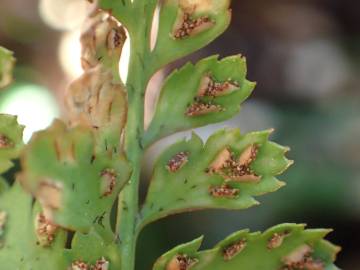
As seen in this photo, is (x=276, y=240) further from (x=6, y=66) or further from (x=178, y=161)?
(x=6, y=66)

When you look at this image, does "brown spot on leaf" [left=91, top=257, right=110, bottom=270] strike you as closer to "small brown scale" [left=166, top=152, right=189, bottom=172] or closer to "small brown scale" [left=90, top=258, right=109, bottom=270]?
"small brown scale" [left=90, top=258, right=109, bottom=270]

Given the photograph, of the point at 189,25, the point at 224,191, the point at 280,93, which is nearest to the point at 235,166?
the point at 224,191

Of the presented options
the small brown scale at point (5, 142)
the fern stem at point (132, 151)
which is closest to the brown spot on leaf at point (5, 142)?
the small brown scale at point (5, 142)

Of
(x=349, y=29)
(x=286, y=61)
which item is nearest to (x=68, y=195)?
(x=286, y=61)

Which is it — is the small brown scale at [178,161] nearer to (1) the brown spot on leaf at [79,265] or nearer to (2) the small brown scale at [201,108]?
(2) the small brown scale at [201,108]

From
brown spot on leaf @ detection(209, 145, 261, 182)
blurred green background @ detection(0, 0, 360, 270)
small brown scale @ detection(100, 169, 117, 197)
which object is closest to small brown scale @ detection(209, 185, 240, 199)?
brown spot on leaf @ detection(209, 145, 261, 182)

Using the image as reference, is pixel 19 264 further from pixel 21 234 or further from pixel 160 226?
pixel 160 226
